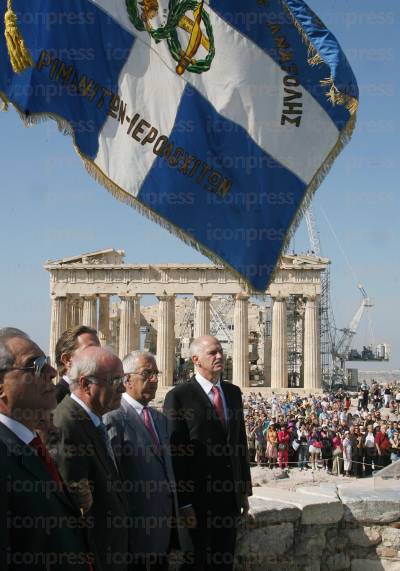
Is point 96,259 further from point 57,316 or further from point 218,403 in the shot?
point 218,403

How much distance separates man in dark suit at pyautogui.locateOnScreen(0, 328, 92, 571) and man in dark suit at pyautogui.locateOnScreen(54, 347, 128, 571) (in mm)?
495

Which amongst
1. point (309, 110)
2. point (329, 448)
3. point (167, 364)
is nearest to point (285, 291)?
point (167, 364)

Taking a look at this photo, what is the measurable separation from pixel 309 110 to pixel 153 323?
63.8m

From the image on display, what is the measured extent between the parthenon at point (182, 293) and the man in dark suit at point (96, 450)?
44010mm

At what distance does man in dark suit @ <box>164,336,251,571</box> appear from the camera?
487 cm

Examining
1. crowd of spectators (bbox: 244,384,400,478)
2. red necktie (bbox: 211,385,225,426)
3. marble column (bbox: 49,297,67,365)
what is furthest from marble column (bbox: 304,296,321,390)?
red necktie (bbox: 211,385,225,426)

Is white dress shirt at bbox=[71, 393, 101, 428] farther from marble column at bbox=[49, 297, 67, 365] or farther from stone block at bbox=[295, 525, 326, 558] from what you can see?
marble column at bbox=[49, 297, 67, 365]

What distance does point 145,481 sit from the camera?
4281 mm

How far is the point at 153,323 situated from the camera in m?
69.1

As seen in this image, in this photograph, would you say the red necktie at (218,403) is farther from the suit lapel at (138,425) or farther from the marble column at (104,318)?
the marble column at (104,318)

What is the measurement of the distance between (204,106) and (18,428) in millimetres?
3738

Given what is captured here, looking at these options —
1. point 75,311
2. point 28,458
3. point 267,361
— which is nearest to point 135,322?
point 75,311

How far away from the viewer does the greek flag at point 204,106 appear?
5.38 metres

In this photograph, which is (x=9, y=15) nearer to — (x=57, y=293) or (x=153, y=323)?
(x=57, y=293)
